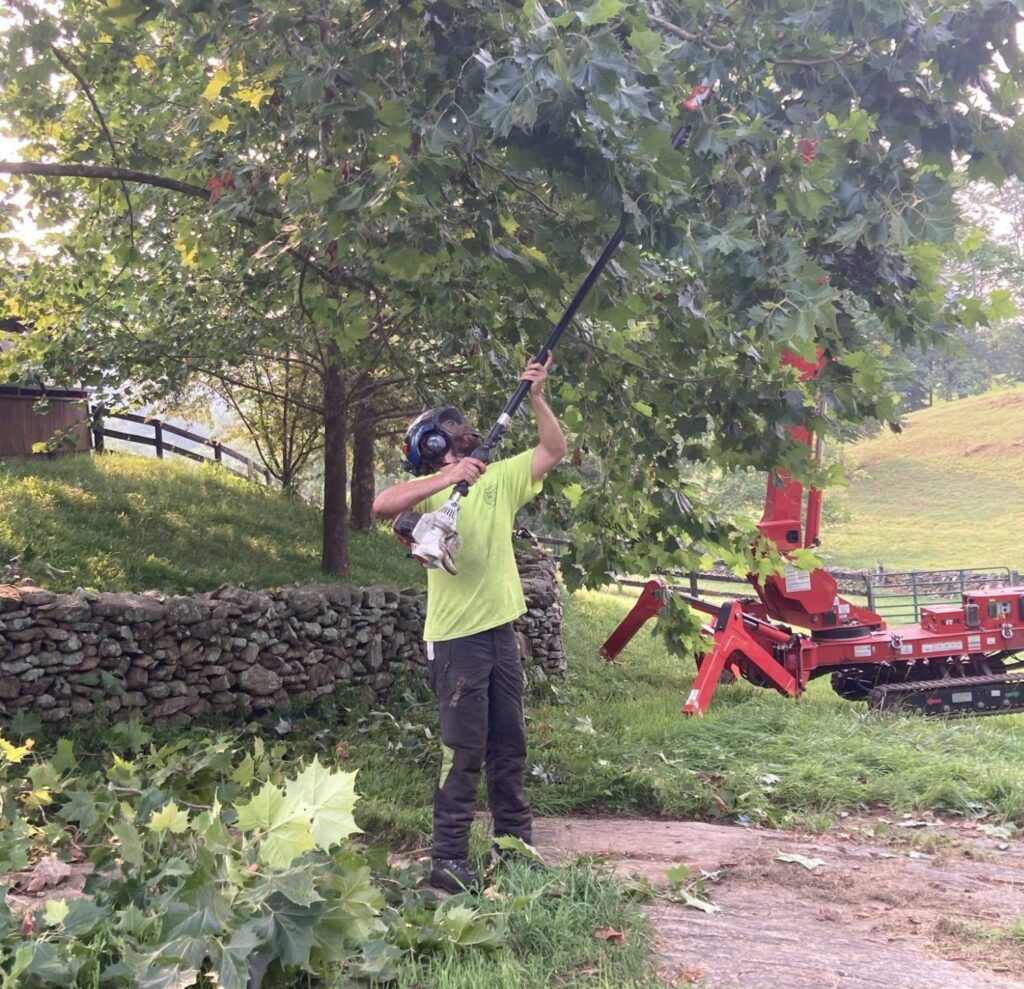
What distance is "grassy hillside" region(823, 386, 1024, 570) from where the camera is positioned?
37.7 meters

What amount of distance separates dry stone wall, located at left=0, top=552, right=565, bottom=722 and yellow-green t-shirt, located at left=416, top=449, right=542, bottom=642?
3515 mm

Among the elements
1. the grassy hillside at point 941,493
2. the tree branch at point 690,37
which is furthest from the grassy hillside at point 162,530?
the grassy hillside at point 941,493

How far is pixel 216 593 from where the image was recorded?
7.78 m

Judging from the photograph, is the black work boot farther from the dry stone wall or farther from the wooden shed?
the wooden shed

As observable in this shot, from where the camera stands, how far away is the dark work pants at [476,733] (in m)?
4.05

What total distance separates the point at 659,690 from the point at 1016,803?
17.3 ft

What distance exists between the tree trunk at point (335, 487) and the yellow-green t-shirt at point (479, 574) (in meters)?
6.96

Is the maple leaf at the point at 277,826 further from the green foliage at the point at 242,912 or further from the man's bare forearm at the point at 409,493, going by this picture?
the man's bare forearm at the point at 409,493

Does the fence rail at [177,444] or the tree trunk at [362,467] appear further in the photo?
the fence rail at [177,444]

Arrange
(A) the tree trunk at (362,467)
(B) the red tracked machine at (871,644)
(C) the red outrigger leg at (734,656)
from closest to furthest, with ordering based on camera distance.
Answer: (C) the red outrigger leg at (734,656), (B) the red tracked machine at (871,644), (A) the tree trunk at (362,467)

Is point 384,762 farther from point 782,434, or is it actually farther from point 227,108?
point 227,108

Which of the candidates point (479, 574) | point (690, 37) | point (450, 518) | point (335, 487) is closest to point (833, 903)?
point (479, 574)

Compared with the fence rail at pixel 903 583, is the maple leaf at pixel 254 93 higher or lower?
higher

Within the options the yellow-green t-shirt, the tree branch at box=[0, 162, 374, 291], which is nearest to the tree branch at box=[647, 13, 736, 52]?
the yellow-green t-shirt
